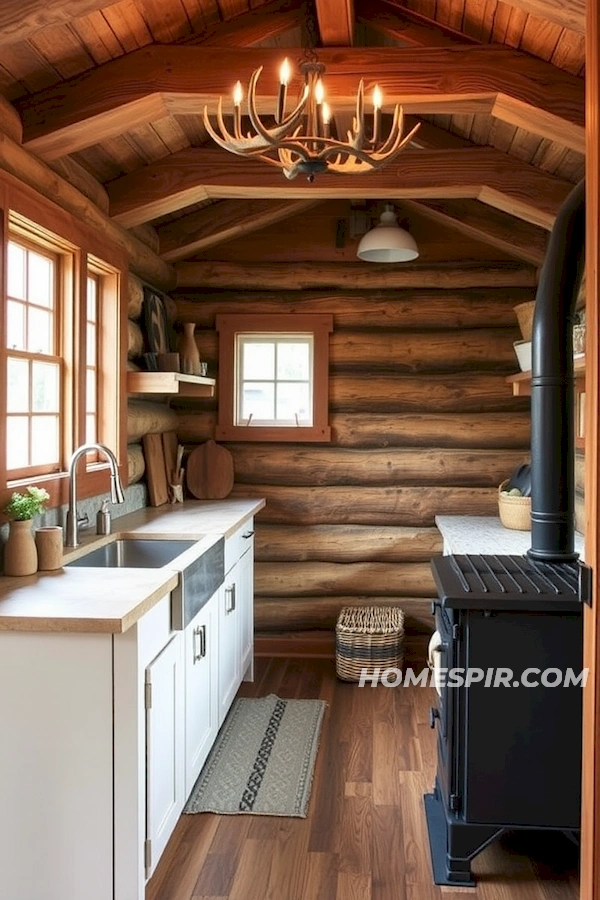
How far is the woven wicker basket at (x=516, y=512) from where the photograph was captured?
13.7 ft

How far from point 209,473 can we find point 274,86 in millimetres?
2582

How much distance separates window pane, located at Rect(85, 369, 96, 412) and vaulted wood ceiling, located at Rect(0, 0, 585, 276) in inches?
32.2

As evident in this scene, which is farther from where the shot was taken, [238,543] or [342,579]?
[342,579]

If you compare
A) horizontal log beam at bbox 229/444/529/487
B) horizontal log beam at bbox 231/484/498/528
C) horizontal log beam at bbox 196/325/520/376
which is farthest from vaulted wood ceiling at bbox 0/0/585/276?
horizontal log beam at bbox 231/484/498/528

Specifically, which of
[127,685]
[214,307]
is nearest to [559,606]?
[127,685]

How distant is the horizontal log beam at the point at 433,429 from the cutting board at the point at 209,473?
2.45 ft

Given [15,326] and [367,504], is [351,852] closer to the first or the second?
[15,326]

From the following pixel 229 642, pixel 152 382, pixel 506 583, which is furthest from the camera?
pixel 152 382

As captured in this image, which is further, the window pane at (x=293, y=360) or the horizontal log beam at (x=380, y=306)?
the window pane at (x=293, y=360)

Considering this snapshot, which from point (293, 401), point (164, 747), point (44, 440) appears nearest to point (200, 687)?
point (164, 747)

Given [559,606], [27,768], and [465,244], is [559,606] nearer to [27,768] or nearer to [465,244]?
[27,768]

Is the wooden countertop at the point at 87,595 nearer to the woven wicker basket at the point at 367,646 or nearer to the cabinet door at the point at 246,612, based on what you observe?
the cabinet door at the point at 246,612

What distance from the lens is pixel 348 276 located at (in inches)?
193

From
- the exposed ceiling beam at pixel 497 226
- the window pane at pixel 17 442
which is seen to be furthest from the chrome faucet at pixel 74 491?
the exposed ceiling beam at pixel 497 226
